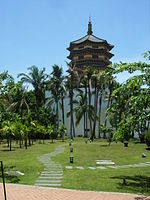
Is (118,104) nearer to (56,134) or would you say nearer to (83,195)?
(83,195)

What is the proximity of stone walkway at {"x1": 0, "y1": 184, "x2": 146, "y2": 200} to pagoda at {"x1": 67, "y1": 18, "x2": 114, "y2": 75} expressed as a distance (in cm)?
3636

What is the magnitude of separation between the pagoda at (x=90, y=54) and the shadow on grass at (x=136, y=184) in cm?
3444

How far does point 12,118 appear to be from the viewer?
1060cm

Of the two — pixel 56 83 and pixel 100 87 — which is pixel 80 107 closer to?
pixel 100 87

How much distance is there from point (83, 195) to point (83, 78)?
Answer: 28.8m

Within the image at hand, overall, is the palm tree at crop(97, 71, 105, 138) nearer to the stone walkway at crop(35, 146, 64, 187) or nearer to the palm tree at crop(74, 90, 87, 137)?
the palm tree at crop(74, 90, 87, 137)

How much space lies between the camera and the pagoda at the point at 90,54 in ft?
142

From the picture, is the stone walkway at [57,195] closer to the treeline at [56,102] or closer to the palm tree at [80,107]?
the treeline at [56,102]

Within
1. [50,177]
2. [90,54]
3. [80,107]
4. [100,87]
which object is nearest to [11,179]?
[50,177]

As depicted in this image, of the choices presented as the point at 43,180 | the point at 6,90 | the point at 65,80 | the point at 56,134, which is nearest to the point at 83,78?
the point at 65,80

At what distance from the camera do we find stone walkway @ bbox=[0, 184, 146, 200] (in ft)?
21.3

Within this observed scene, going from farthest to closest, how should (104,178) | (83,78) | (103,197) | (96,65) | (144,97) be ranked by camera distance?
(96,65) < (83,78) < (104,178) < (144,97) < (103,197)

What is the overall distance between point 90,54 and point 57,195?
128ft

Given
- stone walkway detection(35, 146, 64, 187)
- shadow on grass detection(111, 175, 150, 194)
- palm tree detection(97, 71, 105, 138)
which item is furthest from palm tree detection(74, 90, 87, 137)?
shadow on grass detection(111, 175, 150, 194)
